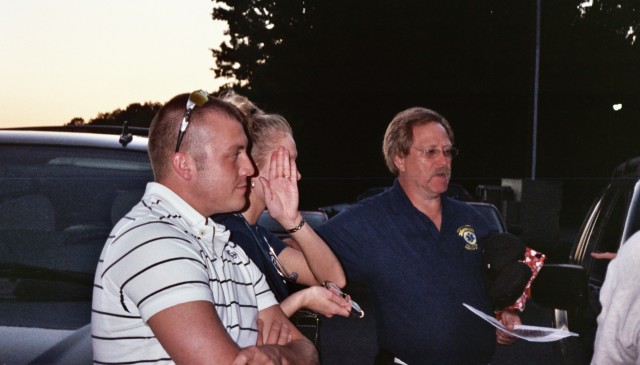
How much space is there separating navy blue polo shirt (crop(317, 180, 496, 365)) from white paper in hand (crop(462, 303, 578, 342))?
189mm

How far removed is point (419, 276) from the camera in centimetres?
388

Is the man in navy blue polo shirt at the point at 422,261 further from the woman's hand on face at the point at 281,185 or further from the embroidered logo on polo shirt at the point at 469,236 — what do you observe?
the woman's hand on face at the point at 281,185

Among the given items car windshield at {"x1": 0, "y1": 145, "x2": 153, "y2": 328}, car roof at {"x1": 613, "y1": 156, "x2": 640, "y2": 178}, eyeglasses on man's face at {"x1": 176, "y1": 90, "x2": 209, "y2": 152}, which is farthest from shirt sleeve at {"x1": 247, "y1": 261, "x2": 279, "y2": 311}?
car roof at {"x1": 613, "y1": 156, "x2": 640, "y2": 178}

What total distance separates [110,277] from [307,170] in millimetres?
26428

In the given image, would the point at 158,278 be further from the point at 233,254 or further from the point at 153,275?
the point at 233,254

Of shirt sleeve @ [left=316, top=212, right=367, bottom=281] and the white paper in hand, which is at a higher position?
shirt sleeve @ [left=316, top=212, right=367, bottom=281]

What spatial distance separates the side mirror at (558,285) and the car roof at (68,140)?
6.33 ft

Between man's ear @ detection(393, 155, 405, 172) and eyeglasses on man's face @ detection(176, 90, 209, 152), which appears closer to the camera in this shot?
eyeglasses on man's face @ detection(176, 90, 209, 152)

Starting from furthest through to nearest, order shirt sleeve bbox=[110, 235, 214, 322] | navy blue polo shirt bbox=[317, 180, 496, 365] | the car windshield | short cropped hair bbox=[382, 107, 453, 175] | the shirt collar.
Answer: short cropped hair bbox=[382, 107, 453, 175], navy blue polo shirt bbox=[317, 180, 496, 365], the car windshield, the shirt collar, shirt sleeve bbox=[110, 235, 214, 322]

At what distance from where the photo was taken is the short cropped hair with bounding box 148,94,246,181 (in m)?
2.29

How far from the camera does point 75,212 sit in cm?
349

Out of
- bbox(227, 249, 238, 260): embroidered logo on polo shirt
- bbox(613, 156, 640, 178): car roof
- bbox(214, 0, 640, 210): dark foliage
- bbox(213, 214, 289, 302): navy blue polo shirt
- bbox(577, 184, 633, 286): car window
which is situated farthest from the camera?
bbox(214, 0, 640, 210): dark foliage

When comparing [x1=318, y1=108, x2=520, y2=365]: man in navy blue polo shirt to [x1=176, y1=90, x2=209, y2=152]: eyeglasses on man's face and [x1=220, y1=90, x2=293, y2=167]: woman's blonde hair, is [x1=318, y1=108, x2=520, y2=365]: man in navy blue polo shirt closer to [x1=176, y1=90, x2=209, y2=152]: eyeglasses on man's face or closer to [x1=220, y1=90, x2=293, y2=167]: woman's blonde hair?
[x1=220, y1=90, x2=293, y2=167]: woman's blonde hair

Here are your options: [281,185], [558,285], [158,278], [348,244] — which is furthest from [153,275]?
[558,285]
